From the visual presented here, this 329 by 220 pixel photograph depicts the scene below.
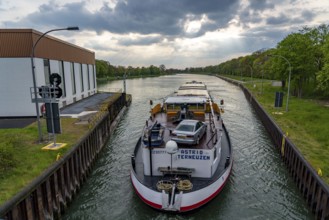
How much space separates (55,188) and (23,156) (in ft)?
13.1

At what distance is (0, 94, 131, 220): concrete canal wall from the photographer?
10.7 metres

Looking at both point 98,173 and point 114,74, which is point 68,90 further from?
point 114,74

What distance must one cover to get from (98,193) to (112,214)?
2.80m

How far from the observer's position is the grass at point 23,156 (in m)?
12.2

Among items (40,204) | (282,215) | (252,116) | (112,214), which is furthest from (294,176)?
(252,116)

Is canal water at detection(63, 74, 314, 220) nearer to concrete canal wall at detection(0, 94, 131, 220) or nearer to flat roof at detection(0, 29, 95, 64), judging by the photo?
concrete canal wall at detection(0, 94, 131, 220)

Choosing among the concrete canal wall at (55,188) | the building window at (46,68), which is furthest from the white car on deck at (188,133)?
the building window at (46,68)

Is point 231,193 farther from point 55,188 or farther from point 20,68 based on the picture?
point 20,68

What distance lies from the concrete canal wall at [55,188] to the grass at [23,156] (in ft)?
2.12

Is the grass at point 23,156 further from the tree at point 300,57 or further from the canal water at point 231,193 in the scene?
the tree at point 300,57

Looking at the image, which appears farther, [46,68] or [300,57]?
[300,57]

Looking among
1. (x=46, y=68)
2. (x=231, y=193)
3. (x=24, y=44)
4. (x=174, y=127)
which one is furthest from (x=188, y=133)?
(x=46, y=68)

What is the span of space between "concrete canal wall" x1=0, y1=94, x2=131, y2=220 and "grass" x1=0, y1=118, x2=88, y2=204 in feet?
2.12

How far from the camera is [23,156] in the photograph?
624 inches
